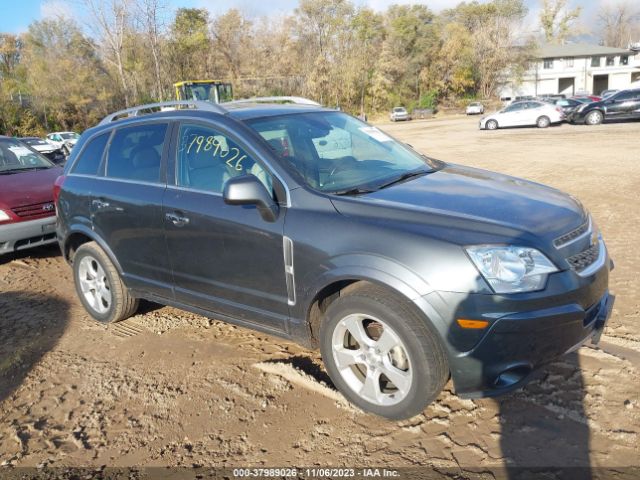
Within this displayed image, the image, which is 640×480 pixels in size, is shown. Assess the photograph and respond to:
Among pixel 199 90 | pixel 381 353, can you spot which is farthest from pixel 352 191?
pixel 199 90

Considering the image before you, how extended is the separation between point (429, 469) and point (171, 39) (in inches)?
2218

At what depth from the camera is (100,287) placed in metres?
4.69

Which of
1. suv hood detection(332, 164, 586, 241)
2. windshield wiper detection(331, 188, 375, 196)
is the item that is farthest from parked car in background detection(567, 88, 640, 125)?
windshield wiper detection(331, 188, 375, 196)

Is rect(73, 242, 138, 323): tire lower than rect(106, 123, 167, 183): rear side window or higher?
lower

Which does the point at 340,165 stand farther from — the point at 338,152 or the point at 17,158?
the point at 17,158

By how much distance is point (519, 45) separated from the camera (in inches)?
2472

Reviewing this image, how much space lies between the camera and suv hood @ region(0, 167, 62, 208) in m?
6.41

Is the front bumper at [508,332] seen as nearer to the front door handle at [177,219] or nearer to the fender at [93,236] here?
the front door handle at [177,219]

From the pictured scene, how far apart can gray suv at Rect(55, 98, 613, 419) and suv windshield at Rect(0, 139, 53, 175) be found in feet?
11.6

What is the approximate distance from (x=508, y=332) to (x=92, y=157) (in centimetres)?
381

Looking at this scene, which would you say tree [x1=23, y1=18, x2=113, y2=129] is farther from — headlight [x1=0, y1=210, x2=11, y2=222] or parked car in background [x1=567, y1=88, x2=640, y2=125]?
headlight [x1=0, y1=210, x2=11, y2=222]

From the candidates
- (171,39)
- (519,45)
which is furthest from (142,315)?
(519,45)

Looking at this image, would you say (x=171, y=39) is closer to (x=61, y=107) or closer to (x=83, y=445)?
(x=61, y=107)

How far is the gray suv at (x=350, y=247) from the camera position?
2.65 meters
